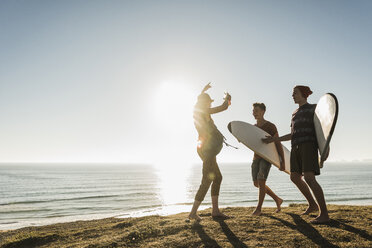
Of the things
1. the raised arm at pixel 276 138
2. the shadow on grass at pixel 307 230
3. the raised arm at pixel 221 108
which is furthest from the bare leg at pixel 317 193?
the raised arm at pixel 221 108

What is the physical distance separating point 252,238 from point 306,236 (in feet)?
2.67

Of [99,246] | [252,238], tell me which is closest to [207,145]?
[252,238]

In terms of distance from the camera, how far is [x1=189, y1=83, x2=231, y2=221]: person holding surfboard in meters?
5.14

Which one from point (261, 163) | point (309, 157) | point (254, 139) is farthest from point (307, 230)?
point (254, 139)

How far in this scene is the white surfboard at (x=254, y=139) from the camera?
5.86 m

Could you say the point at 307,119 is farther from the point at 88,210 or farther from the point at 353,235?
the point at 88,210

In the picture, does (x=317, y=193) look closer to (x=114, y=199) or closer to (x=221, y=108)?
(x=221, y=108)

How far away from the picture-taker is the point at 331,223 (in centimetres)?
440

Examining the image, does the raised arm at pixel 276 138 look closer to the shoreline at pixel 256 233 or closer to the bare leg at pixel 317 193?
the bare leg at pixel 317 193

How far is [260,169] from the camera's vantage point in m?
5.84

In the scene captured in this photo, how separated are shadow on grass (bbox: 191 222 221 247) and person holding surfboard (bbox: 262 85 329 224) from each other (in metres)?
1.93

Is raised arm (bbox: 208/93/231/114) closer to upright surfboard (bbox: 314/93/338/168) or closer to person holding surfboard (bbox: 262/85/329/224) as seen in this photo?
person holding surfboard (bbox: 262/85/329/224)

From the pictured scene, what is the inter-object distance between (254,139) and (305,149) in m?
1.68

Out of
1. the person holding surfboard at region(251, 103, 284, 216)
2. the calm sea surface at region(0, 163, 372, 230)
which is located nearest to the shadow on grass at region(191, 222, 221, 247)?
the person holding surfboard at region(251, 103, 284, 216)
